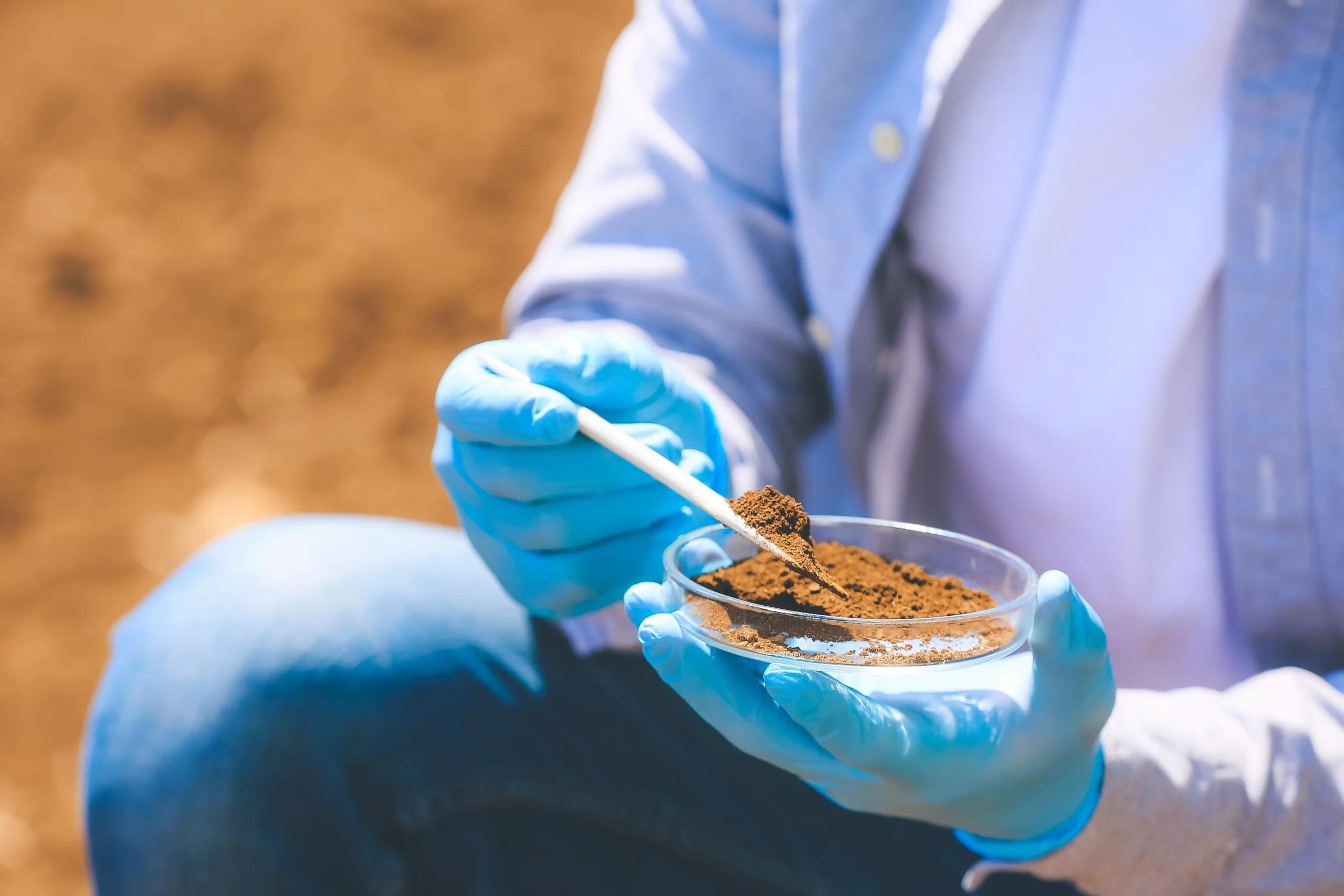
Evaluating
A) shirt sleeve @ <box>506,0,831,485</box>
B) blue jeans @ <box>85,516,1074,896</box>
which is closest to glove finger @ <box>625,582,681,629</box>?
blue jeans @ <box>85,516,1074,896</box>

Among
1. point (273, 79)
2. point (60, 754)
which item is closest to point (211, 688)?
point (60, 754)

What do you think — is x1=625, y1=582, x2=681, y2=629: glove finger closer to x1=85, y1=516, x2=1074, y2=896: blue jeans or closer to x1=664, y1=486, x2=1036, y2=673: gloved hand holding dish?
x1=664, y1=486, x2=1036, y2=673: gloved hand holding dish

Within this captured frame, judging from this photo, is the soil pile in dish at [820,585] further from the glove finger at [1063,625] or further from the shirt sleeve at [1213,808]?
the shirt sleeve at [1213,808]

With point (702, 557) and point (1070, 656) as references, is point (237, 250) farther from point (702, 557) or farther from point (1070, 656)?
point (1070, 656)

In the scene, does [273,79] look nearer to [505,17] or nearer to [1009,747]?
[505,17]

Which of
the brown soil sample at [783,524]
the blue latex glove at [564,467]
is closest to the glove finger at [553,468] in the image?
the blue latex glove at [564,467]

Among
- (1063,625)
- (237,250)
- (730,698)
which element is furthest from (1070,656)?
(237,250)
